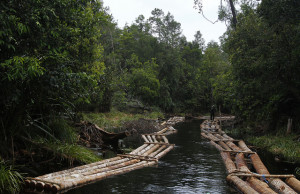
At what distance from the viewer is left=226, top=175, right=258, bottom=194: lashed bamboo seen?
5.95 metres

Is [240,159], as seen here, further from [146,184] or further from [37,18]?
[37,18]

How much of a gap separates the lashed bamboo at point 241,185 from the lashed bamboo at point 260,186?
0.17 meters

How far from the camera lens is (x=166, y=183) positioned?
7.28 meters

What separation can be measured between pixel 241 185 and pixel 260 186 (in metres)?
0.46

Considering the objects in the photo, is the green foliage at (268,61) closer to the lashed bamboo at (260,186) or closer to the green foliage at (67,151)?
the lashed bamboo at (260,186)

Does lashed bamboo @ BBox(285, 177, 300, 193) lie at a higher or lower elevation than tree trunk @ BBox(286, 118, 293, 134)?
lower

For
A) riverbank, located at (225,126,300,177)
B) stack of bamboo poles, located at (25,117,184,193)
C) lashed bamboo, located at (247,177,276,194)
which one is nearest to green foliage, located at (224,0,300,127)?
riverbank, located at (225,126,300,177)

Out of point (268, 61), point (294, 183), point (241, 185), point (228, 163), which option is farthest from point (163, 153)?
point (268, 61)

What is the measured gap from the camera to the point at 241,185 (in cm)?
641

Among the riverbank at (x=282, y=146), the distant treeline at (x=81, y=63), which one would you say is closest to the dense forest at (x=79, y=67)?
the distant treeline at (x=81, y=63)

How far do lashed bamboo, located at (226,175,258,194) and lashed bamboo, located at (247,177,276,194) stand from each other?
0.17m

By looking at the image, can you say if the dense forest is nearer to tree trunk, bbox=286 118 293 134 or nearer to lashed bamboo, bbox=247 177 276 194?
tree trunk, bbox=286 118 293 134

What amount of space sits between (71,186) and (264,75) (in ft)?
40.8

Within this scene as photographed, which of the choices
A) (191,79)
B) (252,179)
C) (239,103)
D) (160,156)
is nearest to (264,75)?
(239,103)
